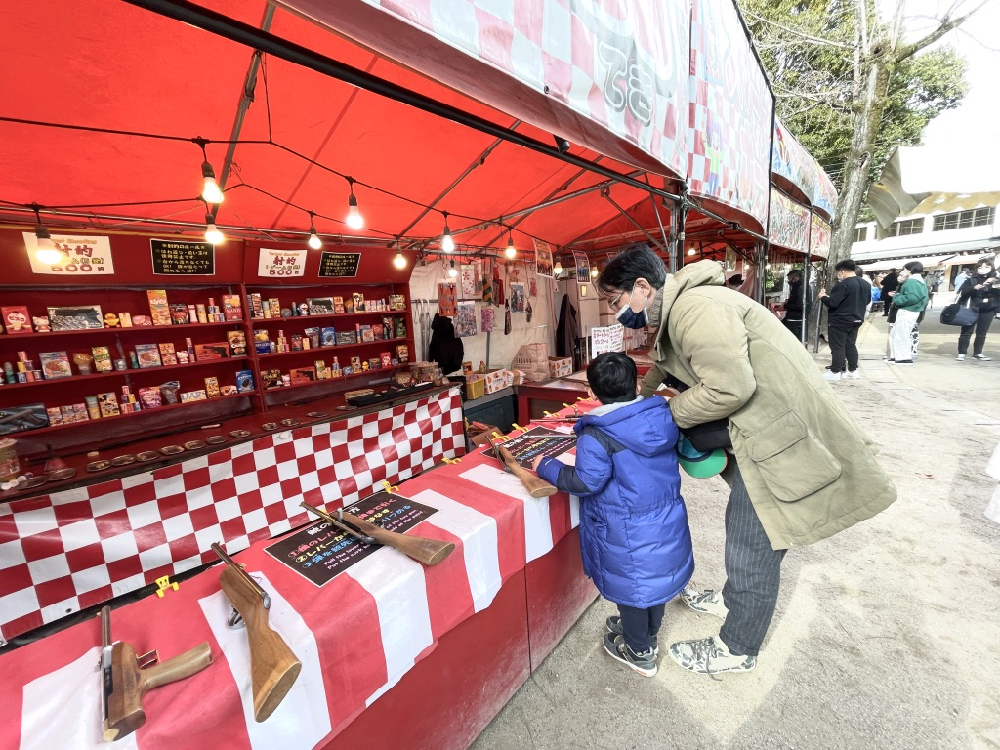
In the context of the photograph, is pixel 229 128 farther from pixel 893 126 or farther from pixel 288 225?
pixel 893 126

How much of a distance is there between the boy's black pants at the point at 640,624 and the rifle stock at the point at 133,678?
164cm

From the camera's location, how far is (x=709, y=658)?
196cm

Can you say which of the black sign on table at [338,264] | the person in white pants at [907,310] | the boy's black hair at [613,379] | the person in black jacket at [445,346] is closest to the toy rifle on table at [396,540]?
the boy's black hair at [613,379]

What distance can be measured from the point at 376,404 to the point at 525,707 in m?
3.03

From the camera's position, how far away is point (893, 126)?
14.7m

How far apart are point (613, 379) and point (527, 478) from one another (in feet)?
2.02

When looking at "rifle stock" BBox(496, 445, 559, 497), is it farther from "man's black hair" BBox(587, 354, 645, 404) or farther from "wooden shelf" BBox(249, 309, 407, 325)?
"wooden shelf" BBox(249, 309, 407, 325)

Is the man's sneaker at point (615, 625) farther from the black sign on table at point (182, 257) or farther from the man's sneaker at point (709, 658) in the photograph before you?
the black sign on table at point (182, 257)

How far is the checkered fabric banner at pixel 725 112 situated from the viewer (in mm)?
2812

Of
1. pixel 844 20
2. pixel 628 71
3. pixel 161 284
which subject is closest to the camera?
pixel 628 71

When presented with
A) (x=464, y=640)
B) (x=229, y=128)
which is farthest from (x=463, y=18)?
(x=229, y=128)

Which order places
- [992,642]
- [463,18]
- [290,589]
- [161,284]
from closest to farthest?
[463,18] < [290,589] < [992,642] < [161,284]

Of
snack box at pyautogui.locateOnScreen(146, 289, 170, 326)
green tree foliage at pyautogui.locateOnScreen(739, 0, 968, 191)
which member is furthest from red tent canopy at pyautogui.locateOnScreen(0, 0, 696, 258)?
green tree foliage at pyautogui.locateOnScreen(739, 0, 968, 191)

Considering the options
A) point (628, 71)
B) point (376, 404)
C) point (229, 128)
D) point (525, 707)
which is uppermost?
point (229, 128)
